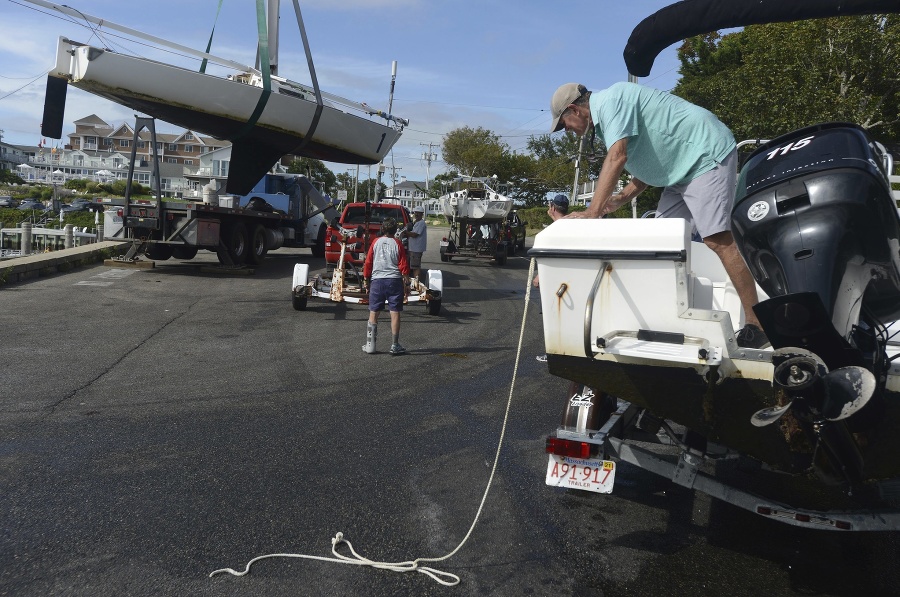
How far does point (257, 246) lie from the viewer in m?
18.2

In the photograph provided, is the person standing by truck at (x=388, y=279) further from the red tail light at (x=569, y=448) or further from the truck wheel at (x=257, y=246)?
the truck wheel at (x=257, y=246)

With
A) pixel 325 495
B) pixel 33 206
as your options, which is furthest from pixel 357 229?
pixel 33 206

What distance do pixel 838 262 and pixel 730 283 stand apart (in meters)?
1.10

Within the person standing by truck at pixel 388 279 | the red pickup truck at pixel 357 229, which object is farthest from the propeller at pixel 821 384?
the red pickup truck at pixel 357 229

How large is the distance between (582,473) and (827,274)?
4.60ft

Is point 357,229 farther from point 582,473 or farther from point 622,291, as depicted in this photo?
point 622,291

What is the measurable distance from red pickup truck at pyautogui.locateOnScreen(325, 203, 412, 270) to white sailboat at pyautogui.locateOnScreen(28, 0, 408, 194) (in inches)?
60.0

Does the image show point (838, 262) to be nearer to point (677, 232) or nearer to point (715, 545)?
point (677, 232)

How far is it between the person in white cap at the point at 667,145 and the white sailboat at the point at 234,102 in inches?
399

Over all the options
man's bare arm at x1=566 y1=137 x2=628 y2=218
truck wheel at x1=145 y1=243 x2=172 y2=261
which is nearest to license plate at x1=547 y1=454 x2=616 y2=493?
man's bare arm at x1=566 y1=137 x2=628 y2=218

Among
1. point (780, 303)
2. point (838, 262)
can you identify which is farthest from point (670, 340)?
point (838, 262)

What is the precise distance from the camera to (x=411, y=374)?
301 inches

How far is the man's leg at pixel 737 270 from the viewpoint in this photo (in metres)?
3.52

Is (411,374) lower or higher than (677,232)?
lower
